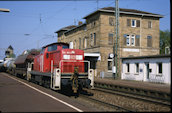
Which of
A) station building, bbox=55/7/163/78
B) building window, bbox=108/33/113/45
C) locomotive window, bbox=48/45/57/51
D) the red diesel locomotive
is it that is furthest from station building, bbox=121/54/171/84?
locomotive window, bbox=48/45/57/51

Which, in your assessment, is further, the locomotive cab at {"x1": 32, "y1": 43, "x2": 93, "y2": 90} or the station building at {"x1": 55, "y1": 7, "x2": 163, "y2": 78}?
the station building at {"x1": 55, "y1": 7, "x2": 163, "y2": 78}

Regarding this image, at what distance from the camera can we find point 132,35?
36.2m

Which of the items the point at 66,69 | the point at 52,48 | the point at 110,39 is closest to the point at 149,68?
the point at 52,48

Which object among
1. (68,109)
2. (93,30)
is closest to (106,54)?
(93,30)

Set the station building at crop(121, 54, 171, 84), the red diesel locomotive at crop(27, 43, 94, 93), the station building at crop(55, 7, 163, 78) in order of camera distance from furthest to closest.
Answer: the station building at crop(55, 7, 163, 78), the station building at crop(121, 54, 171, 84), the red diesel locomotive at crop(27, 43, 94, 93)

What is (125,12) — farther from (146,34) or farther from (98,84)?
(98,84)

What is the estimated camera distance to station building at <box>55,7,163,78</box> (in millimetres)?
34109

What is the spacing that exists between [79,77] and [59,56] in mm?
2022

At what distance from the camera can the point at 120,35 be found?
1385 inches

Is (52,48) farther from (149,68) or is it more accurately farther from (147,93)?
(149,68)

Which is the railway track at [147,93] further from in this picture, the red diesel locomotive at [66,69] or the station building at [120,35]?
the station building at [120,35]

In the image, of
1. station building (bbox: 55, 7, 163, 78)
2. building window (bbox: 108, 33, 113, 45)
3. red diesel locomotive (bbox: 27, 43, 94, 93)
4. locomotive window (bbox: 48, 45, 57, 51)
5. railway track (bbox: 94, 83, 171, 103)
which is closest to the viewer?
red diesel locomotive (bbox: 27, 43, 94, 93)

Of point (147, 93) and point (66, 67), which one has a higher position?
point (66, 67)

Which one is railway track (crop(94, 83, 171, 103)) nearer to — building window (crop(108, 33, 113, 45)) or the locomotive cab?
the locomotive cab
